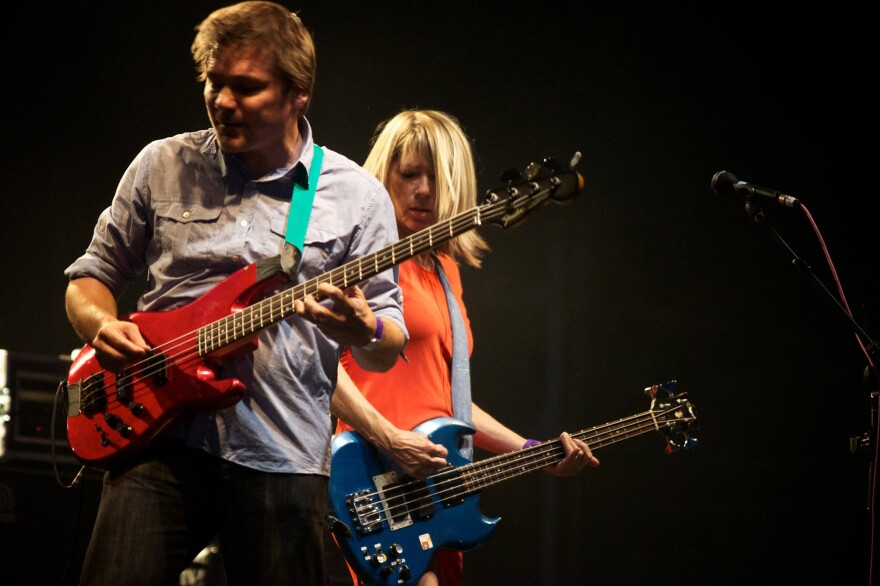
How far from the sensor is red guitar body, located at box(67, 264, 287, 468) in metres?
1.95

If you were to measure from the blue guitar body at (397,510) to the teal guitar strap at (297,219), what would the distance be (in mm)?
991

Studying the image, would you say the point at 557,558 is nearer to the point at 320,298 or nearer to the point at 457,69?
the point at 457,69

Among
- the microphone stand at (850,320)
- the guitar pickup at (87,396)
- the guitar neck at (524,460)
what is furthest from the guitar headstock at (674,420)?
the guitar pickup at (87,396)

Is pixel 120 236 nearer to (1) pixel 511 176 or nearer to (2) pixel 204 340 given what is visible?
(2) pixel 204 340

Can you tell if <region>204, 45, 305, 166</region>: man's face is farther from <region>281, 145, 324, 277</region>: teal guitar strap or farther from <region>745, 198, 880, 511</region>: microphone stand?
<region>745, 198, 880, 511</region>: microphone stand

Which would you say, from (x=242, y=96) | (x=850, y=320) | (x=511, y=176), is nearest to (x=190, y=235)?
(x=242, y=96)

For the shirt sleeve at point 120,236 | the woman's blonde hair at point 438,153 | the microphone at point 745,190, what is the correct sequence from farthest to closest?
the woman's blonde hair at point 438,153
the microphone at point 745,190
the shirt sleeve at point 120,236

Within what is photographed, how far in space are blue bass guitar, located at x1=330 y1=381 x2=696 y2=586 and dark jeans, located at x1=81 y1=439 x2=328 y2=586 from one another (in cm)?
85

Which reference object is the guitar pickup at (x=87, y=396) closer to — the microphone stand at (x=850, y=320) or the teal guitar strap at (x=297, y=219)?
the teal guitar strap at (x=297, y=219)

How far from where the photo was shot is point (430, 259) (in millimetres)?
3264

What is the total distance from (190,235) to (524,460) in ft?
5.43

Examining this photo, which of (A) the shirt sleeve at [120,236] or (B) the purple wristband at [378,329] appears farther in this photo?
(A) the shirt sleeve at [120,236]

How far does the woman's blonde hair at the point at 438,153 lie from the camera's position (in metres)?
3.15

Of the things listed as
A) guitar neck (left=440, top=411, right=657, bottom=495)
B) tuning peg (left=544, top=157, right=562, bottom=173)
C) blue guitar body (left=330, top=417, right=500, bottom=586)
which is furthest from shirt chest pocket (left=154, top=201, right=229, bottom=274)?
guitar neck (left=440, top=411, right=657, bottom=495)
